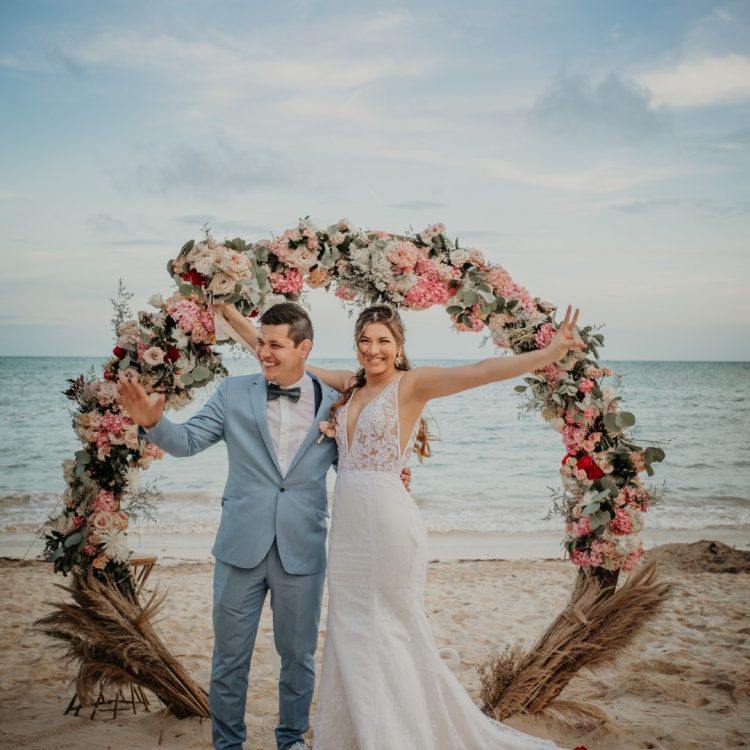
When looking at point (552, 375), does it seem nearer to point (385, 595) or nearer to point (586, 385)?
point (586, 385)

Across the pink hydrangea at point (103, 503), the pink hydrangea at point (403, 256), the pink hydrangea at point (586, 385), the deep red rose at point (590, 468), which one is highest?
the pink hydrangea at point (403, 256)

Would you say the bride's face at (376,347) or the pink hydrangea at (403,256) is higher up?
the pink hydrangea at (403,256)

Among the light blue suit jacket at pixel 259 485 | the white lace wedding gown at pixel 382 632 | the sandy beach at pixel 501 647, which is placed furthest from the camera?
the sandy beach at pixel 501 647

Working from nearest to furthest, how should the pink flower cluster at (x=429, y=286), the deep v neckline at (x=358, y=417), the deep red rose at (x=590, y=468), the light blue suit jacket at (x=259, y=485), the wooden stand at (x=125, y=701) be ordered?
the light blue suit jacket at (x=259, y=485)
the deep v neckline at (x=358, y=417)
the wooden stand at (x=125, y=701)
the pink flower cluster at (x=429, y=286)
the deep red rose at (x=590, y=468)

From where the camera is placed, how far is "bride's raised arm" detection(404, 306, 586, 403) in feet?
11.0

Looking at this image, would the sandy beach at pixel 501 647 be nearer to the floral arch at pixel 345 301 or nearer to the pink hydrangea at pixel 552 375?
the floral arch at pixel 345 301

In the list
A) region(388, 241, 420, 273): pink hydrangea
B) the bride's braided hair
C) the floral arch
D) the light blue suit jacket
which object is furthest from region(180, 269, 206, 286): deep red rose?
region(388, 241, 420, 273): pink hydrangea

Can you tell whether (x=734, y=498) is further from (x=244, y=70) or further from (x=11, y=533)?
(x=11, y=533)

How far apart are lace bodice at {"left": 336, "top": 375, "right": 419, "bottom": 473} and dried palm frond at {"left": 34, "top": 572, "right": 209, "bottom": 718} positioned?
149cm

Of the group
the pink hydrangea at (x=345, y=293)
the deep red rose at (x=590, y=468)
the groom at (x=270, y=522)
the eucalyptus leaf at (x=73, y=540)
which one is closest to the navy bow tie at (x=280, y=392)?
the groom at (x=270, y=522)

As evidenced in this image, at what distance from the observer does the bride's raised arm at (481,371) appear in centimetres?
337

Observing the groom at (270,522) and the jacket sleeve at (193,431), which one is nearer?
the jacket sleeve at (193,431)

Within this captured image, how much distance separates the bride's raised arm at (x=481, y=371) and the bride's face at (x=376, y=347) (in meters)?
0.16

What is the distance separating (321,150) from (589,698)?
1026cm
